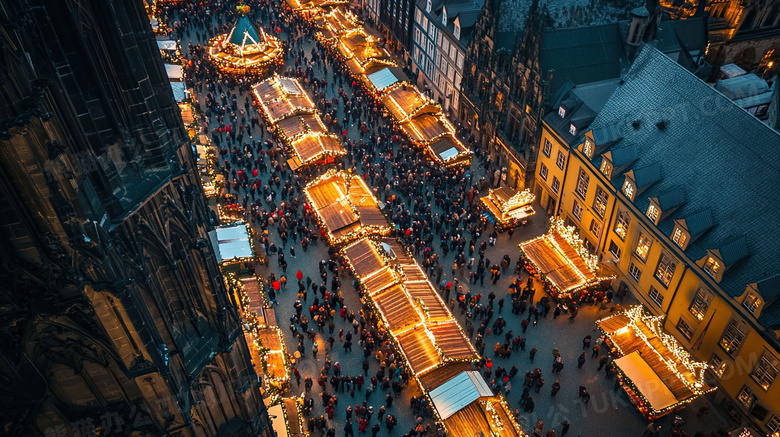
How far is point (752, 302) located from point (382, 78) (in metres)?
44.4

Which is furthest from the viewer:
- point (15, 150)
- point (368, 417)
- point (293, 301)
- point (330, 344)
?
point (293, 301)

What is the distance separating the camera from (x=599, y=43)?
2288 inches

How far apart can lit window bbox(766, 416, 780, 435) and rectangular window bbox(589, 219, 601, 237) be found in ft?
59.6

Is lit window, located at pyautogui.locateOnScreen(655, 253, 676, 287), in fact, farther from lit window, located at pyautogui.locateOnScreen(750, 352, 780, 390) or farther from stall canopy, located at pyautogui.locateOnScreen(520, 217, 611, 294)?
lit window, located at pyautogui.locateOnScreen(750, 352, 780, 390)

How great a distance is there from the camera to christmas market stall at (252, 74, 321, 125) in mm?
65375

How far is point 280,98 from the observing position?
67.0 m

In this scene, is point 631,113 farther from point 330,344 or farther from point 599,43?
point 330,344

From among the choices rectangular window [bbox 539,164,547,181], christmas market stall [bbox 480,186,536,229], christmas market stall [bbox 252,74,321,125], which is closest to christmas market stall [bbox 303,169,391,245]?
christmas market stall [bbox 480,186,536,229]

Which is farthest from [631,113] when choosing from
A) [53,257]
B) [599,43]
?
[53,257]

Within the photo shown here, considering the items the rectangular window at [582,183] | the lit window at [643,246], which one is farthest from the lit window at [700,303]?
the rectangular window at [582,183]

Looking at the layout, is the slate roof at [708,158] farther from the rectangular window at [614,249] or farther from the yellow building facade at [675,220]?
the rectangular window at [614,249]

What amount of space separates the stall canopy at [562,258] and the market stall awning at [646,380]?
731 centimetres

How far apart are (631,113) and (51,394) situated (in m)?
44.1

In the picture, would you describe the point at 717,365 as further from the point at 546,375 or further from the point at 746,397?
the point at 546,375
